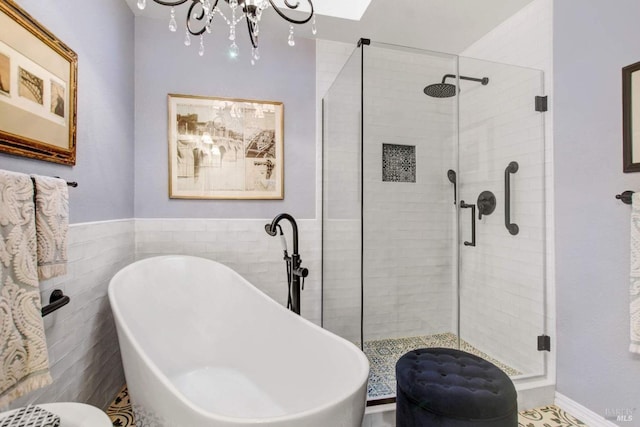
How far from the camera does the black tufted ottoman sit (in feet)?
3.61

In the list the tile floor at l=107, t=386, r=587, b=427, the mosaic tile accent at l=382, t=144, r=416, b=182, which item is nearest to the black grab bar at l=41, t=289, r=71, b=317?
the tile floor at l=107, t=386, r=587, b=427

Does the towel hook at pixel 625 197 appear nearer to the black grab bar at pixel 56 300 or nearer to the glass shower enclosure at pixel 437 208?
the glass shower enclosure at pixel 437 208

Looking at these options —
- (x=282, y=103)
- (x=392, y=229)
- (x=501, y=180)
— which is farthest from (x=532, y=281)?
(x=282, y=103)

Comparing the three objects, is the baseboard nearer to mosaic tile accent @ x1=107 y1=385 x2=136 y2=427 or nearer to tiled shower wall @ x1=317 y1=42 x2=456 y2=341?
tiled shower wall @ x1=317 y1=42 x2=456 y2=341

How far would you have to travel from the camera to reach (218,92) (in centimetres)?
236

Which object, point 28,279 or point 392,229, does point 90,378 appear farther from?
point 392,229

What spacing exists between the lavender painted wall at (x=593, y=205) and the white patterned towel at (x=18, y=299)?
2412 mm

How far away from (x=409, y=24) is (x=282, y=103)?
3.64ft

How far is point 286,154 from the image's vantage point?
2461mm

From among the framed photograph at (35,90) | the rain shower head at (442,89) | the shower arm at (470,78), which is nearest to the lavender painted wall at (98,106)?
the framed photograph at (35,90)

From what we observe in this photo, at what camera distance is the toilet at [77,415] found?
0.73 metres

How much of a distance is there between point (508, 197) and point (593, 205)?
462mm

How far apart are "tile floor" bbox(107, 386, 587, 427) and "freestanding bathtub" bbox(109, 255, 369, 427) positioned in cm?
31

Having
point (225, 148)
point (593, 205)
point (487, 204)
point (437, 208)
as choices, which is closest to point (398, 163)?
point (437, 208)
